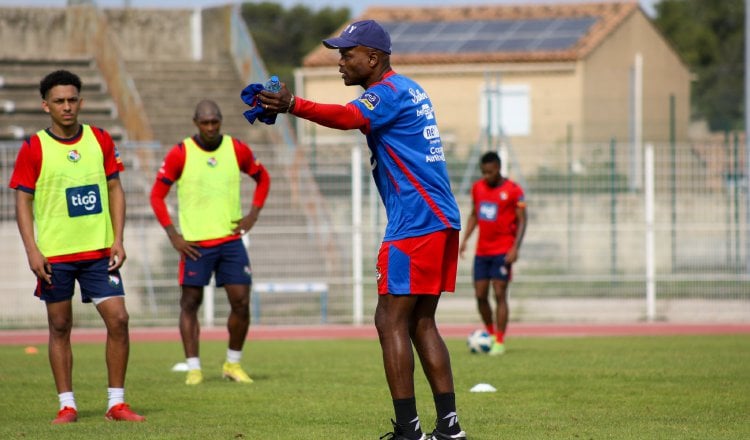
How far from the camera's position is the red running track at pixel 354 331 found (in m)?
17.9

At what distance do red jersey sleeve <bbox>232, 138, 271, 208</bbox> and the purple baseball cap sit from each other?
425 cm

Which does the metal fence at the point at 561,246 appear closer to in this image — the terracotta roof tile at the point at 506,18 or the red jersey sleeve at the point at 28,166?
the red jersey sleeve at the point at 28,166

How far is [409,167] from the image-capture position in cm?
715

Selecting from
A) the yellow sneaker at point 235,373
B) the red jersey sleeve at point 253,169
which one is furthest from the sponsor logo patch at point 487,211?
the yellow sneaker at point 235,373

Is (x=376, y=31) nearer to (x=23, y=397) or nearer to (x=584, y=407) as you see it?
(x=584, y=407)

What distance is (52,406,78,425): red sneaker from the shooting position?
28.0 feet

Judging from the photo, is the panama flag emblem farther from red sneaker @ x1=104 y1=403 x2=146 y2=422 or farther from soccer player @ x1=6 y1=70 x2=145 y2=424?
red sneaker @ x1=104 y1=403 x2=146 y2=422

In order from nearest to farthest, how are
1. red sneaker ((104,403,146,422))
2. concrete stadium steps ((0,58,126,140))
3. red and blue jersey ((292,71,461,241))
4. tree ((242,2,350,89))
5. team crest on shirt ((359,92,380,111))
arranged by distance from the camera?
team crest on shirt ((359,92,380,111))
red and blue jersey ((292,71,461,241))
red sneaker ((104,403,146,422))
concrete stadium steps ((0,58,126,140))
tree ((242,2,350,89))

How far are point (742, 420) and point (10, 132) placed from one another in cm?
1872

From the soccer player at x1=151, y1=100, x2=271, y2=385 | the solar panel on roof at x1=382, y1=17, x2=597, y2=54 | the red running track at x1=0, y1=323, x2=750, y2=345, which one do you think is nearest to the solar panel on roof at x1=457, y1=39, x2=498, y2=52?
the solar panel on roof at x1=382, y1=17, x2=597, y2=54

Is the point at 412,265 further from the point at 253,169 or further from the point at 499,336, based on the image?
the point at 499,336

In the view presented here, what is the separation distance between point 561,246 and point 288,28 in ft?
210

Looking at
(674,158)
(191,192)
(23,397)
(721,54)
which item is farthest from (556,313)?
(721,54)

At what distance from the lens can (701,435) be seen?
25.2 feet
